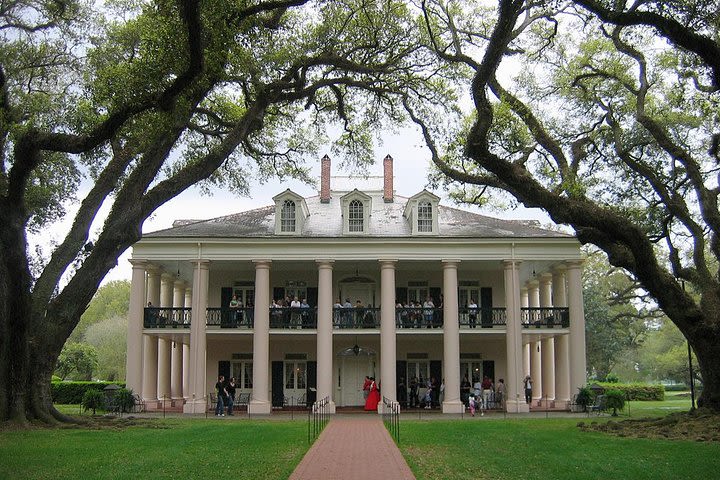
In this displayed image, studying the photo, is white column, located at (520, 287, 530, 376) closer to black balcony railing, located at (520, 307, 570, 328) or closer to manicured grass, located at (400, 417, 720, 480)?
black balcony railing, located at (520, 307, 570, 328)

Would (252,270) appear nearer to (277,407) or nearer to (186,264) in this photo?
(186,264)

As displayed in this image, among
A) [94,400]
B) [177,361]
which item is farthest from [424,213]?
[94,400]

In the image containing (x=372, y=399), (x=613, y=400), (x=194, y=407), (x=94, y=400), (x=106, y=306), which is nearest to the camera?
(x=613, y=400)

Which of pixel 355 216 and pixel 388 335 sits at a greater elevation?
pixel 355 216

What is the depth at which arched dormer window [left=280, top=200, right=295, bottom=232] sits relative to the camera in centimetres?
3072

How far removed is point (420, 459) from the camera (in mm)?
14406

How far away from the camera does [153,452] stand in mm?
15055

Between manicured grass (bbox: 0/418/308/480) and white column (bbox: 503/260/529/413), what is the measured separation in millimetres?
11272

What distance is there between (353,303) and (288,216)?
542cm

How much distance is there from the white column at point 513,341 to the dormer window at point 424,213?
331 cm

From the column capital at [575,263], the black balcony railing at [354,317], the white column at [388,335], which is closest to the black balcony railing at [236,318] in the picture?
the black balcony railing at [354,317]

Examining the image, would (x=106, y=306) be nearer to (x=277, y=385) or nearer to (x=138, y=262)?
(x=277, y=385)

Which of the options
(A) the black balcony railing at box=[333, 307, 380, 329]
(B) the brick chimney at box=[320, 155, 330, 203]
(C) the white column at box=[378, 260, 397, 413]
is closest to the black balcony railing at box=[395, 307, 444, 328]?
(A) the black balcony railing at box=[333, 307, 380, 329]

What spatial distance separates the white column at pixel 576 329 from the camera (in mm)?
28877
